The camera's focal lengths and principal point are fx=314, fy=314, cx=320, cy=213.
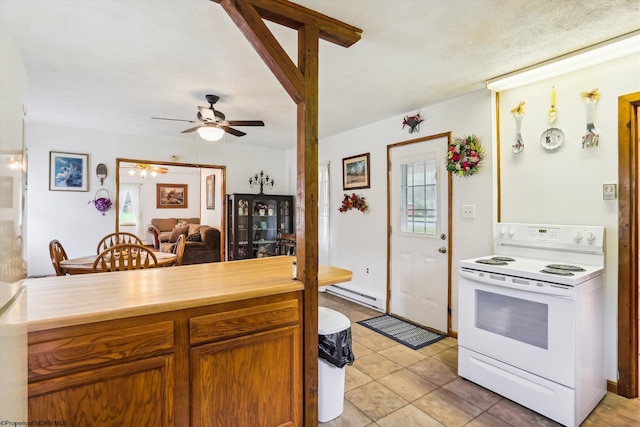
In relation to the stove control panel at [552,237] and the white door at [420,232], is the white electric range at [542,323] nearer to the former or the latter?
the stove control panel at [552,237]

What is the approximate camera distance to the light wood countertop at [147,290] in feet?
3.85

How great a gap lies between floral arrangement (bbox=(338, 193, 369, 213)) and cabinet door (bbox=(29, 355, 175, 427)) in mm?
3146

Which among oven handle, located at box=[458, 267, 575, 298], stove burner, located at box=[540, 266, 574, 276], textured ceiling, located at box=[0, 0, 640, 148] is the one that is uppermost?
textured ceiling, located at box=[0, 0, 640, 148]

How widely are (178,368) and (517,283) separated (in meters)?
2.02

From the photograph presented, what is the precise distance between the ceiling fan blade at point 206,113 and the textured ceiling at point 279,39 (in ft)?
0.66

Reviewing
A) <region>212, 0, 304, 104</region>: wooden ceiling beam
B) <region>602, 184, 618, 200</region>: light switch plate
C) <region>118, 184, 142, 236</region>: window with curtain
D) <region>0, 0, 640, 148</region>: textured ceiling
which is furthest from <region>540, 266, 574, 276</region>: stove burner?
<region>118, 184, 142, 236</region>: window with curtain

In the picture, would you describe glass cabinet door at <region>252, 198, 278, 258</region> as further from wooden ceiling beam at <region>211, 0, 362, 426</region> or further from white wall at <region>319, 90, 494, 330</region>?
wooden ceiling beam at <region>211, 0, 362, 426</region>

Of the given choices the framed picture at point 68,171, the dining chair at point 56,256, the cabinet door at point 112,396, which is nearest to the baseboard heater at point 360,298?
the cabinet door at point 112,396

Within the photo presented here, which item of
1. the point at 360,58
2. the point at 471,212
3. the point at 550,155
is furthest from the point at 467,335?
the point at 360,58

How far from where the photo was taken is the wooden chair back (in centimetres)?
507

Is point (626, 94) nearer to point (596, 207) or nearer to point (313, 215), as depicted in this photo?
point (596, 207)

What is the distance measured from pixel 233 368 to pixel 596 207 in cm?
262

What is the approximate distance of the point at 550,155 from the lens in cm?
247

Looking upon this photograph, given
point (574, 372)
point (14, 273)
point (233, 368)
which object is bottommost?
point (574, 372)
